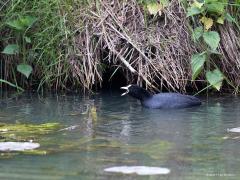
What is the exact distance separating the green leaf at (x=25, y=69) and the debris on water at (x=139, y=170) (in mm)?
4090

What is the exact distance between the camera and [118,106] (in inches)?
320

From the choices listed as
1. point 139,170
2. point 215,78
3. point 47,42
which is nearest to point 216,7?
point 215,78

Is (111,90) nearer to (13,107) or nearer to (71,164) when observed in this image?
(13,107)

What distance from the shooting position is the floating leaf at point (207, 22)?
8578 mm

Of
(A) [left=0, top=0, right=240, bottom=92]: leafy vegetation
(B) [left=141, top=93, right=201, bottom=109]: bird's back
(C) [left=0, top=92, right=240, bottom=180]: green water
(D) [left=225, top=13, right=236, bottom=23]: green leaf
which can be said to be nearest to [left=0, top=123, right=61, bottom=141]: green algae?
(C) [left=0, top=92, right=240, bottom=180]: green water

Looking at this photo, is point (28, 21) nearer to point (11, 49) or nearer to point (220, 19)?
point (11, 49)

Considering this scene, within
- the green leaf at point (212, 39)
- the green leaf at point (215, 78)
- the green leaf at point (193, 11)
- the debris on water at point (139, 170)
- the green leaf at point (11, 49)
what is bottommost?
the debris on water at point (139, 170)

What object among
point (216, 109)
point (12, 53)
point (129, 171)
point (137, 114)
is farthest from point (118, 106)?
point (129, 171)

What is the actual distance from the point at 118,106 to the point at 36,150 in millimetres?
2776

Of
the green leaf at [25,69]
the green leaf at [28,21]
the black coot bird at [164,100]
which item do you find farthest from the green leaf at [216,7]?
the green leaf at [25,69]

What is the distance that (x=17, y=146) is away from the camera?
216 inches

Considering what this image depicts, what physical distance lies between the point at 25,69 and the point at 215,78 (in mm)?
2398

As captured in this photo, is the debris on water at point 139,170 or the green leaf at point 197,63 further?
the green leaf at point 197,63

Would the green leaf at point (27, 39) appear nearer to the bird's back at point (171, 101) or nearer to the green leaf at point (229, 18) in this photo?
the bird's back at point (171, 101)
